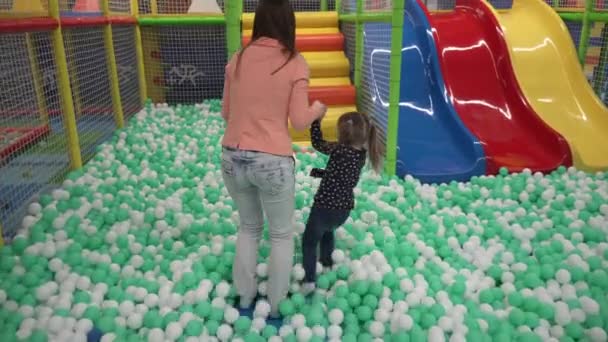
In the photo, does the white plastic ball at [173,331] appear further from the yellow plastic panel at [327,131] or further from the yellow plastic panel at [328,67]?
the yellow plastic panel at [328,67]

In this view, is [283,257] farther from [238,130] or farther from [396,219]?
[396,219]

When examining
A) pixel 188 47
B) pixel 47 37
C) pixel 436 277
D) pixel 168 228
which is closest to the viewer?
pixel 436 277

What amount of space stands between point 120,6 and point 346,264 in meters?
3.98

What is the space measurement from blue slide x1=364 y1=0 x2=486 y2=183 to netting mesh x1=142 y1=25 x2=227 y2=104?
7.48ft

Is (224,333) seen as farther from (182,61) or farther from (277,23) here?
(182,61)

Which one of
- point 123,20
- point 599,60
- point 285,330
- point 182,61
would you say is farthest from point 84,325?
point 599,60

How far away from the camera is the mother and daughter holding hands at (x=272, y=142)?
1855 mm

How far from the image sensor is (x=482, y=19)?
Result: 15.7 feet

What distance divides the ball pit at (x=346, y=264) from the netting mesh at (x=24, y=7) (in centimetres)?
101

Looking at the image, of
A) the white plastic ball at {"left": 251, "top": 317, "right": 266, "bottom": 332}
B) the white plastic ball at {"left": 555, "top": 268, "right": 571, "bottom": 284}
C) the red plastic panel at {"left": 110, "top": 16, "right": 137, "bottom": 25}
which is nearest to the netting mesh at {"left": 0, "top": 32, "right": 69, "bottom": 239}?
the red plastic panel at {"left": 110, "top": 16, "right": 137, "bottom": 25}

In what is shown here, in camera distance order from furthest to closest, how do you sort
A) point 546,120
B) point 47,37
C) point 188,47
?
point 188,47 < point 546,120 < point 47,37

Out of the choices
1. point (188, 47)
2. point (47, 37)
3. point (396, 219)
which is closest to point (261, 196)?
point (396, 219)

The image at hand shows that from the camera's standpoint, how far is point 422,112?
164 inches

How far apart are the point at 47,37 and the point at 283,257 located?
7.62ft
